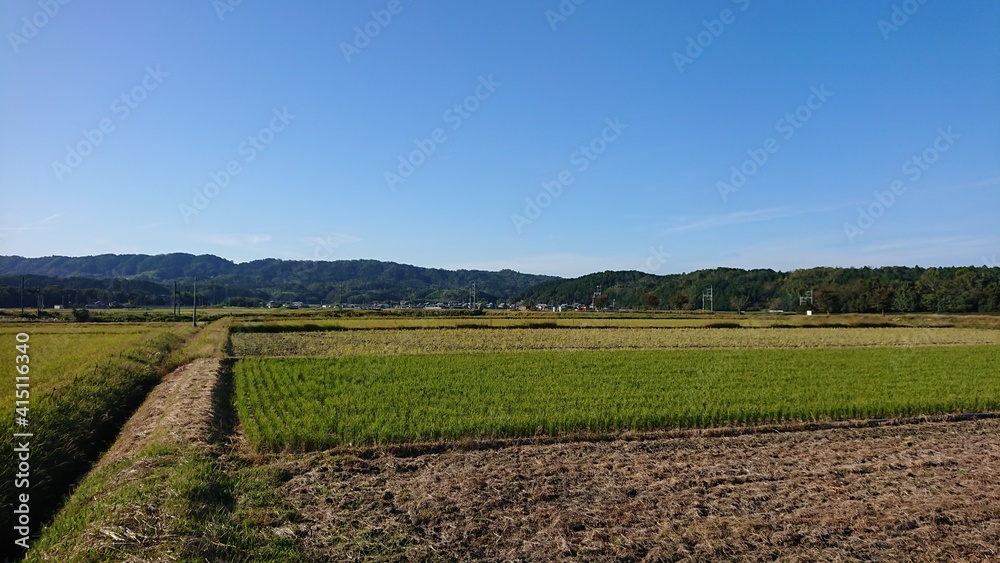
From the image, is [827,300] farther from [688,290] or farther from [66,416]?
[66,416]

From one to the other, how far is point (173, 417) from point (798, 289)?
120 meters

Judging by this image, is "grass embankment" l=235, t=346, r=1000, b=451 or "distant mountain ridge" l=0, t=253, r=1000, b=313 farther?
"distant mountain ridge" l=0, t=253, r=1000, b=313

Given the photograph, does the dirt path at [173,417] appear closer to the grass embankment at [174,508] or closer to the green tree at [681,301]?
the grass embankment at [174,508]

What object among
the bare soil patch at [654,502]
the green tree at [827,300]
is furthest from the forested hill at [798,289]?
the bare soil patch at [654,502]

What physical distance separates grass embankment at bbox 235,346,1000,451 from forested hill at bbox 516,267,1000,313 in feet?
249

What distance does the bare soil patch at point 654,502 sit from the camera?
22.6ft

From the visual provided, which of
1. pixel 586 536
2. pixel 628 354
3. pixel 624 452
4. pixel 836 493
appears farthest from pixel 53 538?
pixel 628 354

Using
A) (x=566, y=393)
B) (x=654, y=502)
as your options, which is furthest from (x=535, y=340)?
(x=654, y=502)

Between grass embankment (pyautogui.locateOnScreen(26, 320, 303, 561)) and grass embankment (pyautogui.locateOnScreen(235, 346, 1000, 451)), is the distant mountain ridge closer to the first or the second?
grass embankment (pyautogui.locateOnScreen(235, 346, 1000, 451))

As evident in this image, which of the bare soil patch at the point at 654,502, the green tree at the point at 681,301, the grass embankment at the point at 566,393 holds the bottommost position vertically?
the bare soil patch at the point at 654,502

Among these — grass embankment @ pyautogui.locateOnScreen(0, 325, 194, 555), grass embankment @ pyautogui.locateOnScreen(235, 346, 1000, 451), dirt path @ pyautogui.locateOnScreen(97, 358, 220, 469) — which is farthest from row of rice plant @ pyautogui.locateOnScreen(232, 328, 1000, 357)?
grass embankment @ pyautogui.locateOnScreen(0, 325, 194, 555)

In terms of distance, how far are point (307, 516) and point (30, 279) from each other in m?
103

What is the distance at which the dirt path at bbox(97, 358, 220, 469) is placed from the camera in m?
10.7

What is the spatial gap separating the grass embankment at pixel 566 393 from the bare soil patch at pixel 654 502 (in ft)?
3.34
